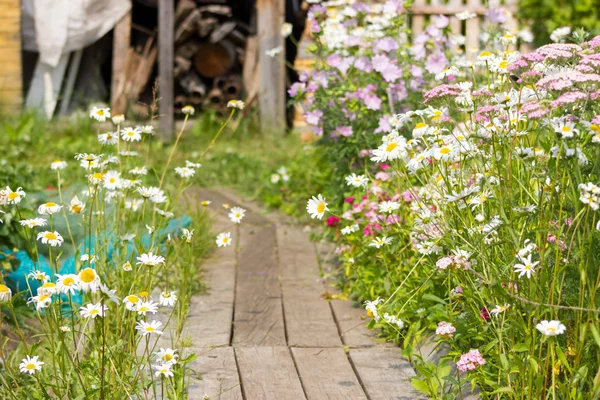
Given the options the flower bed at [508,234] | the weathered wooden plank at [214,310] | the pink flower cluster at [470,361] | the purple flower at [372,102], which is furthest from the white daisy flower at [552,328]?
the purple flower at [372,102]

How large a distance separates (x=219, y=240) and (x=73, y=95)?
16.4 ft

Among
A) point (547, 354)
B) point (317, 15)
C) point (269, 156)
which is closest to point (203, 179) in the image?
point (269, 156)

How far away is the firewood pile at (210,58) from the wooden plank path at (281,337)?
3.49 metres

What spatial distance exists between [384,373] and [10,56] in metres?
5.15

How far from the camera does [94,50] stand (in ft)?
25.7

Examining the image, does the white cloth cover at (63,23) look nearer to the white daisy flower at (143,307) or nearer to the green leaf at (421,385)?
the white daisy flower at (143,307)

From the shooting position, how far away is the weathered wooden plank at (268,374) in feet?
9.01

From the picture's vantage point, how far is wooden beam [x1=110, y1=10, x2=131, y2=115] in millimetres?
7336

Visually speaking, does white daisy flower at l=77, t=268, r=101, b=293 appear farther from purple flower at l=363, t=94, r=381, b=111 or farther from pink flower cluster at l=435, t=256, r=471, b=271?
purple flower at l=363, t=94, r=381, b=111

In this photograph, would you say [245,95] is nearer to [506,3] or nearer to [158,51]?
[158,51]

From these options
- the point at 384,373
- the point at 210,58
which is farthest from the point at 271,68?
the point at 384,373

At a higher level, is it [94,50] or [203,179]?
[94,50]

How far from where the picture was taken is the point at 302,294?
3854 millimetres

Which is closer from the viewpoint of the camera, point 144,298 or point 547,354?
point 547,354
